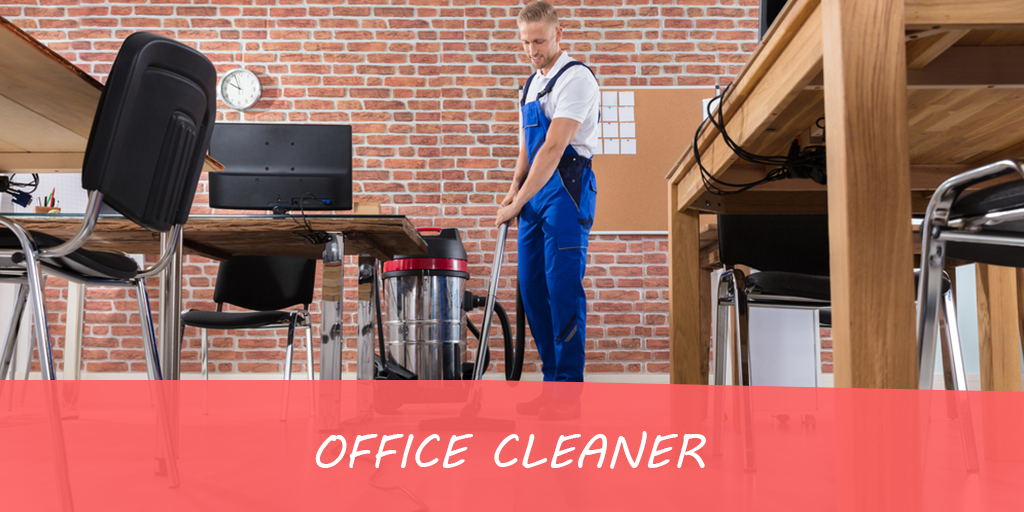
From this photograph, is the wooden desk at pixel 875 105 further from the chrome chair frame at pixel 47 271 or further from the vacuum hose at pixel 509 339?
the vacuum hose at pixel 509 339

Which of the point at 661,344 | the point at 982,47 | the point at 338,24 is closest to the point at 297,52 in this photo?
the point at 338,24

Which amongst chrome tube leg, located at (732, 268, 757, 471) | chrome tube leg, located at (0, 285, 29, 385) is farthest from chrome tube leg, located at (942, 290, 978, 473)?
chrome tube leg, located at (0, 285, 29, 385)

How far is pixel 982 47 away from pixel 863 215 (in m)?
0.42

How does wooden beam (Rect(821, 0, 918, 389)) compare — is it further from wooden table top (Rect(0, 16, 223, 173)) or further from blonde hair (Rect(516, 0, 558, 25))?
blonde hair (Rect(516, 0, 558, 25))

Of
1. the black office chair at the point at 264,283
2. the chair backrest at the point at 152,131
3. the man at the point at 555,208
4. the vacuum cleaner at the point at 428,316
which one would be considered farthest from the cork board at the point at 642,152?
the chair backrest at the point at 152,131

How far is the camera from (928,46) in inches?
30.8

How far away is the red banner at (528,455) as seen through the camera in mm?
790

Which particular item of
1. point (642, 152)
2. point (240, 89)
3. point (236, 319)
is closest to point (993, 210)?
point (236, 319)

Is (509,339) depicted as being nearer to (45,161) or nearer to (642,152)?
(642,152)

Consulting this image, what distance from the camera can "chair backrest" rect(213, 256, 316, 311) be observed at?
2.88m

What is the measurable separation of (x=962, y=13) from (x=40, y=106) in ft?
5.38

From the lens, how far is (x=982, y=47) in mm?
879

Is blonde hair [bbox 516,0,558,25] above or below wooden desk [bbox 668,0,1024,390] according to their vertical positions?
above

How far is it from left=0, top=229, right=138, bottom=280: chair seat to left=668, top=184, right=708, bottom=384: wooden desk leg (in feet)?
4.38
